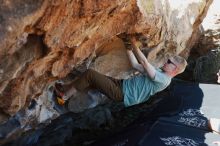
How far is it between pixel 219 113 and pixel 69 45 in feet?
11.5

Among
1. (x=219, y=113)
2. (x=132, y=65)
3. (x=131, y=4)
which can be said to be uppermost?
(x=131, y=4)

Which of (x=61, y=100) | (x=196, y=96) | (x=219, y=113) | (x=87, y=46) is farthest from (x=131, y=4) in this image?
(x=196, y=96)

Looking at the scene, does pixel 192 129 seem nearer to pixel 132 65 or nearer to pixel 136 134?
pixel 136 134

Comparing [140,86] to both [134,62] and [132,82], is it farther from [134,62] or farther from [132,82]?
[134,62]

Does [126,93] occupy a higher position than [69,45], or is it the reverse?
[69,45]

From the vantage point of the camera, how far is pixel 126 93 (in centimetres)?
504

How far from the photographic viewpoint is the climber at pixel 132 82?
15.6ft

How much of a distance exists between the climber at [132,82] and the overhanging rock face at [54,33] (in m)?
0.28

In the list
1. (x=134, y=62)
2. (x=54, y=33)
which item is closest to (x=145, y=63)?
(x=134, y=62)

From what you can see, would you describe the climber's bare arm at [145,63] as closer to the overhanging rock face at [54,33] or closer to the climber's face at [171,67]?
the overhanging rock face at [54,33]

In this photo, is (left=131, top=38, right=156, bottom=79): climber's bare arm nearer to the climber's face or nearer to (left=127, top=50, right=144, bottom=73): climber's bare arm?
(left=127, top=50, right=144, bottom=73): climber's bare arm

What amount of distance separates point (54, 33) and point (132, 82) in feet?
6.64

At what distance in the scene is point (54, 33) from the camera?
3146 mm

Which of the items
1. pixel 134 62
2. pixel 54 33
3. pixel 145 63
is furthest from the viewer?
pixel 134 62
